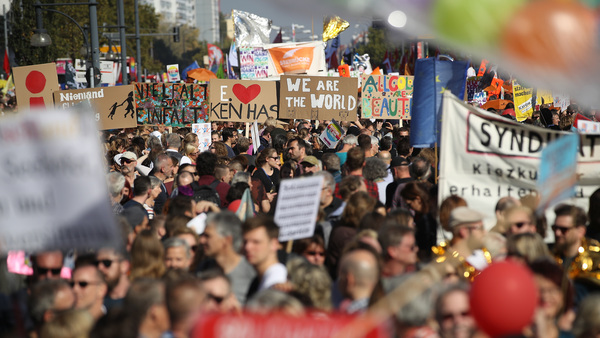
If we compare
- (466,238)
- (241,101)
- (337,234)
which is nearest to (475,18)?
(466,238)

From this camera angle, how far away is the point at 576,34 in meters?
2.98

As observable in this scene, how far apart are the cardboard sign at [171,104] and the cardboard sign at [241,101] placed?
1605mm

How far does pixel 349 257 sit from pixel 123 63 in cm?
2516

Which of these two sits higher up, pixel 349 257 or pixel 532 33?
pixel 532 33

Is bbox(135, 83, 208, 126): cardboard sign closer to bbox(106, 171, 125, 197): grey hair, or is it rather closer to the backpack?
the backpack

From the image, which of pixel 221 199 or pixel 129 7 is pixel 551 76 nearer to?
pixel 221 199

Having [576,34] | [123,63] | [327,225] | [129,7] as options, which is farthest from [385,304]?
[129,7]

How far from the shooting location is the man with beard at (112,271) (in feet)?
15.5

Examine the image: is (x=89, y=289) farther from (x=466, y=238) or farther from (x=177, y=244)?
(x=466, y=238)

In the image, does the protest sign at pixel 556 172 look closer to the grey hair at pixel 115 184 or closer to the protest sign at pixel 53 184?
the protest sign at pixel 53 184

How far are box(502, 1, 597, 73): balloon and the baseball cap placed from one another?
6.96 ft

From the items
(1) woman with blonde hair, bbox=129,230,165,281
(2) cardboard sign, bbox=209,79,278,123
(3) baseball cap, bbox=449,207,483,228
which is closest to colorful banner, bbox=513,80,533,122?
(2) cardboard sign, bbox=209,79,278,123

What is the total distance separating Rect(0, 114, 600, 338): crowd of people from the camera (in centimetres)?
368

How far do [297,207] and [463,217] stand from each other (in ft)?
3.50
